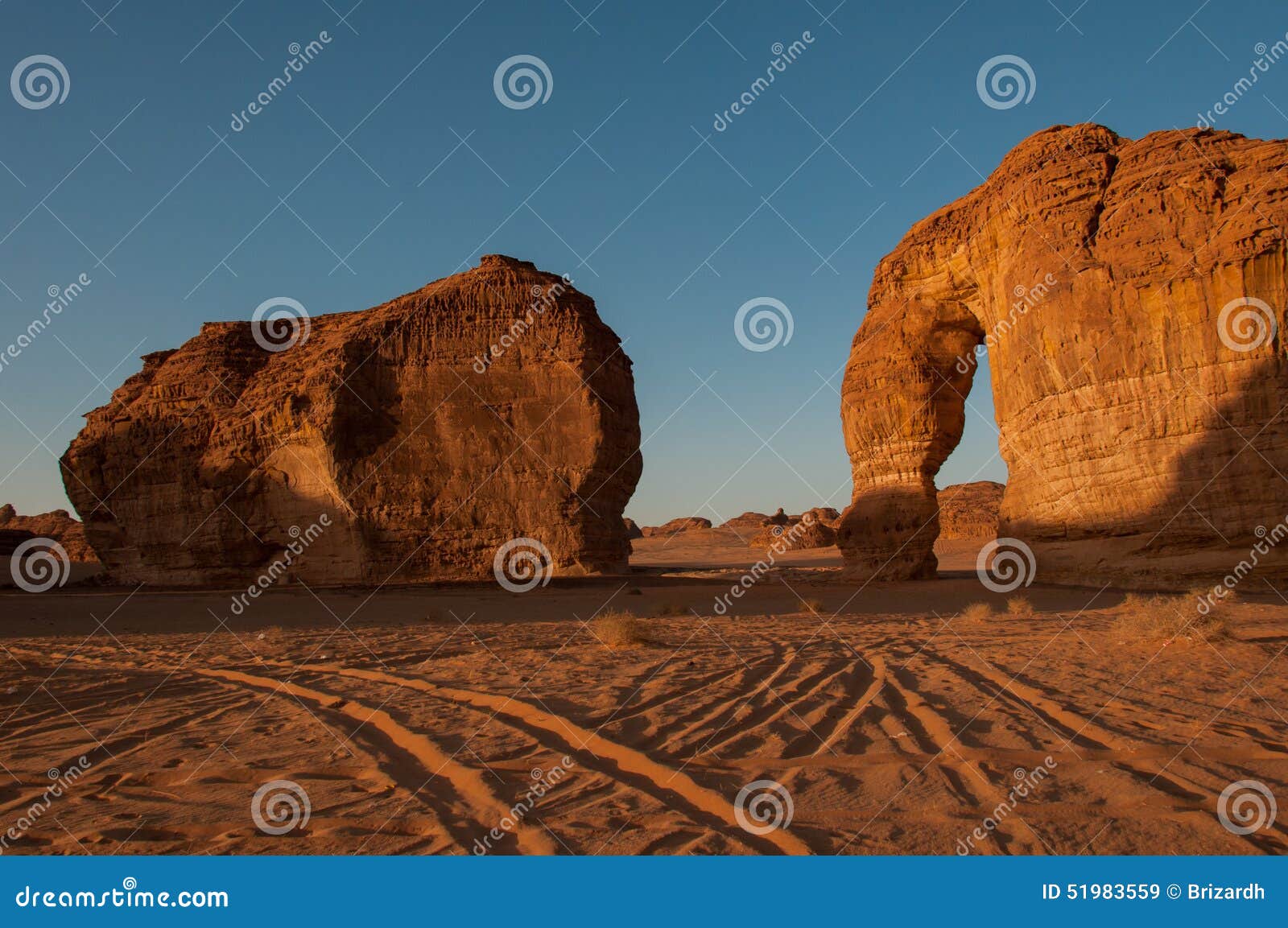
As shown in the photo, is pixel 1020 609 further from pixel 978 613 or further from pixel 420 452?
pixel 420 452

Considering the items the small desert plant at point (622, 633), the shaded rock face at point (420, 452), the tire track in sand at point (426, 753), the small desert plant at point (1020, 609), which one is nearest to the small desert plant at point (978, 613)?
the small desert plant at point (1020, 609)

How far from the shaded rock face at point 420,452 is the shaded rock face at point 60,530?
983 inches

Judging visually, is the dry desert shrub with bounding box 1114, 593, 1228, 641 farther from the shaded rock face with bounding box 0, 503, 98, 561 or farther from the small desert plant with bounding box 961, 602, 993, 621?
the shaded rock face with bounding box 0, 503, 98, 561

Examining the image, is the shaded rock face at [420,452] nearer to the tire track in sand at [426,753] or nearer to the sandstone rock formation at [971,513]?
the tire track in sand at [426,753]

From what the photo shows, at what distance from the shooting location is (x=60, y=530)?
5475cm

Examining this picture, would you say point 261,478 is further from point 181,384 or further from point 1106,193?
point 1106,193

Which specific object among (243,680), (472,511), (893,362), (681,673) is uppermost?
(893,362)

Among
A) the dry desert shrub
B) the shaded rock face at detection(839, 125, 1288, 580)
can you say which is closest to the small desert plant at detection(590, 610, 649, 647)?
the dry desert shrub

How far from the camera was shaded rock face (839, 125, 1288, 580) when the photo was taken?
15398 millimetres

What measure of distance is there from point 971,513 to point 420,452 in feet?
132

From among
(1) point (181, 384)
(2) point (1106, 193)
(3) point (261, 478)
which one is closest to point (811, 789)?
(2) point (1106, 193)

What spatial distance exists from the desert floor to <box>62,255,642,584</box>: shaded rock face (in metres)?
14.1

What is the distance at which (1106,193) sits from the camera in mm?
18578

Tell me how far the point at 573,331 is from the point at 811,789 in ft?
77.7
